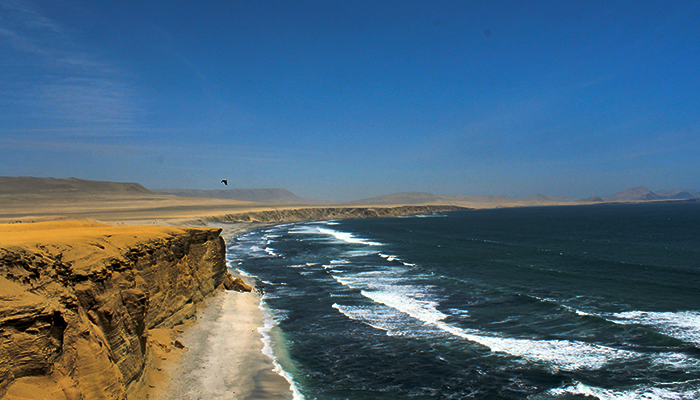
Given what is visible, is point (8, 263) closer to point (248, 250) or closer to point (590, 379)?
point (590, 379)

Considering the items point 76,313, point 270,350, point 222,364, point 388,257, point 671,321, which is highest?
point 76,313

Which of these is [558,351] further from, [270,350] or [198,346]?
[198,346]

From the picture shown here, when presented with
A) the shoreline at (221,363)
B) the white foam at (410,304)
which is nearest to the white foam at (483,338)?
the white foam at (410,304)

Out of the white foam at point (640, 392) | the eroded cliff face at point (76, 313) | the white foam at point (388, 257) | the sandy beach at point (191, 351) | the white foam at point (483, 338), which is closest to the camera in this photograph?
the eroded cliff face at point (76, 313)

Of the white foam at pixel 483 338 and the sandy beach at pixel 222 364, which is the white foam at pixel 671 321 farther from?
the sandy beach at pixel 222 364

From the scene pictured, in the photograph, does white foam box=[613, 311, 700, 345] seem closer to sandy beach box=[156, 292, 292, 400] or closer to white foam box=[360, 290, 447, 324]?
white foam box=[360, 290, 447, 324]

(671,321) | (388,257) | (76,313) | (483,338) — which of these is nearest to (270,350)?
(76,313)

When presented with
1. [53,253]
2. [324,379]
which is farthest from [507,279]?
[53,253]
